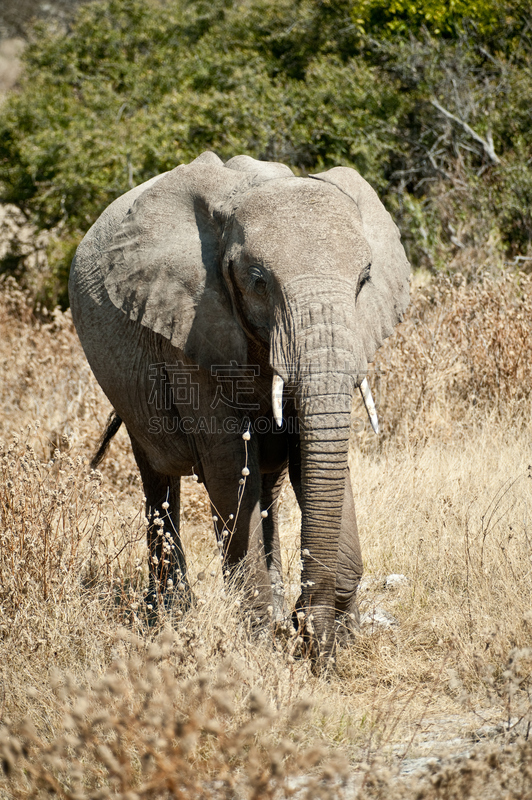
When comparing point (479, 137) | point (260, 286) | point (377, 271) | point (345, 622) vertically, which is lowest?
point (345, 622)

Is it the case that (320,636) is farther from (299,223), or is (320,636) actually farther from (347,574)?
(299,223)

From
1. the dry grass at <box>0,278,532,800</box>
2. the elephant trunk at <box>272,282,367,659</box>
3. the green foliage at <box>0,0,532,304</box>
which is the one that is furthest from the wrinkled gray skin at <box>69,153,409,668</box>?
the green foliage at <box>0,0,532,304</box>

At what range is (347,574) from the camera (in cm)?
421

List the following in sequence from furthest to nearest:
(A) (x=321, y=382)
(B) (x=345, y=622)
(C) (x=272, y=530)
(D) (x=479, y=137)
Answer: (D) (x=479, y=137) < (C) (x=272, y=530) < (B) (x=345, y=622) < (A) (x=321, y=382)

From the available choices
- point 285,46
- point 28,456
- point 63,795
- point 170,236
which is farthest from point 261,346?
point 285,46

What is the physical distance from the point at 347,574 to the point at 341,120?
347 inches

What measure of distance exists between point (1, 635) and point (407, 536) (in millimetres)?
2553

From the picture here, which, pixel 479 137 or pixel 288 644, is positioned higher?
pixel 479 137

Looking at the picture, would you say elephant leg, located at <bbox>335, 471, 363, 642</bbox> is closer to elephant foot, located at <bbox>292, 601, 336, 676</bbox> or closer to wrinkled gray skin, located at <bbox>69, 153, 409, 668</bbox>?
wrinkled gray skin, located at <bbox>69, 153, 409, 668</bbox>

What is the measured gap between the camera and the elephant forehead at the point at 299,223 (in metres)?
3.61

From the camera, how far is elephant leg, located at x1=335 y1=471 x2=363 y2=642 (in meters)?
4.18

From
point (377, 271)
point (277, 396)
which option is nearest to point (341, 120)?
point (377, 271)

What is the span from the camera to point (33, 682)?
3.56 m

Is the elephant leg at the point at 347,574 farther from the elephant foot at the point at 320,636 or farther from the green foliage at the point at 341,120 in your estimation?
the green foliage at the point at 341,120
